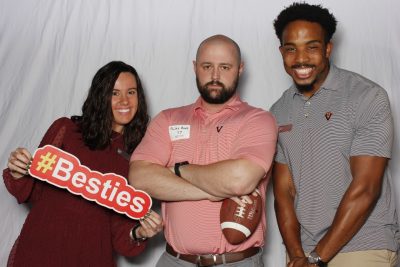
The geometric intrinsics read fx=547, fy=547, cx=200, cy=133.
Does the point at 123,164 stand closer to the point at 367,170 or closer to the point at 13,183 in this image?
the point at 13,183

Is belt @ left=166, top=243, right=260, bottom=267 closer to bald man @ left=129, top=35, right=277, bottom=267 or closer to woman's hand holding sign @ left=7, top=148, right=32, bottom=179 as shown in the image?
A: bald man @ left=129, top=35, right=277, bottom=267

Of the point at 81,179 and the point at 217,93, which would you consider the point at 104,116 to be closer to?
the point at 81,179

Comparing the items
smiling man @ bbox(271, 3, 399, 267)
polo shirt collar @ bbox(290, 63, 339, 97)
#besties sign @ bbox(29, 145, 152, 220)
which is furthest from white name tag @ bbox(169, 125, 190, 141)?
polo shirt collar @ bbox(290, 63, 339, 97)

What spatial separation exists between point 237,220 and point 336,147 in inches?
17.5

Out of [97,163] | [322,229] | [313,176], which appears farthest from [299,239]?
[97,163]

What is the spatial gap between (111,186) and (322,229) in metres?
0.79

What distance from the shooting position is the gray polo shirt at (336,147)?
1.88 metres

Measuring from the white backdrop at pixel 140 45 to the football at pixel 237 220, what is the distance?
1034 millimetres

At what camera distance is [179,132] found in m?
2.05

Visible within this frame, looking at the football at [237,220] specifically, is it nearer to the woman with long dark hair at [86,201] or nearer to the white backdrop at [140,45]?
the woman with long dark hair at [86,201]

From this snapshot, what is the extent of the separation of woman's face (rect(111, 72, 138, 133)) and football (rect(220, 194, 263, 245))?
2.15ft

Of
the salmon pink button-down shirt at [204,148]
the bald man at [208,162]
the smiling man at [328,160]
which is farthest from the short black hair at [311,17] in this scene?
the salmon pink button-down shirt at [204,148]

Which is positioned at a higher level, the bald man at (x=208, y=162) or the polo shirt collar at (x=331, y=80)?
the polo shirt collar at (x=331, y=80)

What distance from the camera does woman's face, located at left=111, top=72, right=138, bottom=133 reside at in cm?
230
